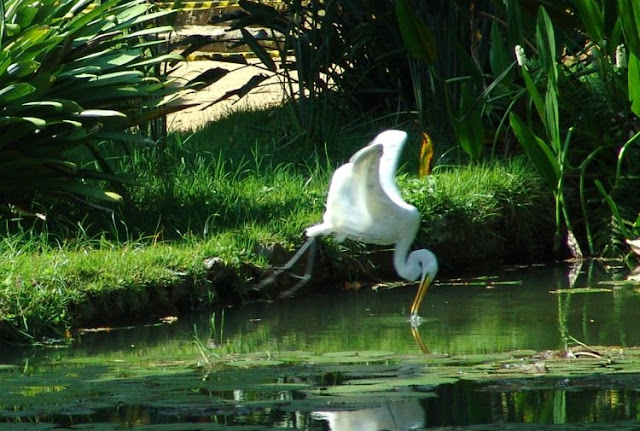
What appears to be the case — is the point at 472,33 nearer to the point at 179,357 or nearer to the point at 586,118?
the point at 586,118

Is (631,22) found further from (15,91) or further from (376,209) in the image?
(15,91)

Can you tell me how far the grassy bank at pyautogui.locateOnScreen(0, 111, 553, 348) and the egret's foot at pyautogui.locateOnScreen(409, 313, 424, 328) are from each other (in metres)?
0.97

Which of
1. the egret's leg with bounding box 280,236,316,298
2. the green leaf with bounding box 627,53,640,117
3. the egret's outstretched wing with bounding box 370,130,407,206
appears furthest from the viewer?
the green leaf with bounding box 627,53,640,117

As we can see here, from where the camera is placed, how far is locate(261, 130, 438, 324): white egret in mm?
5129

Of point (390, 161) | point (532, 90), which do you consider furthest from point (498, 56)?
point (390, 161)

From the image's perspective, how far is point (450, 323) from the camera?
6023 millimetres

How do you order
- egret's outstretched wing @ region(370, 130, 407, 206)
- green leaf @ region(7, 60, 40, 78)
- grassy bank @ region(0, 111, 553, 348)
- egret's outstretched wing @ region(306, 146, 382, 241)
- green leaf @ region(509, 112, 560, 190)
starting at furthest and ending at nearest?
1. green leaf @ region(509, 112, 560, 190)
2. green leaf @ region(7, 60, 40, 78)
3. grassy bank @ region(0, 111, 553, 348)
4. egret's outstretched wing @ region(370, 130, 407, 206)
5. egret's outstretched wing @ region(306, 146, 382, 241)

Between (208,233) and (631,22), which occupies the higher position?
(631,22)

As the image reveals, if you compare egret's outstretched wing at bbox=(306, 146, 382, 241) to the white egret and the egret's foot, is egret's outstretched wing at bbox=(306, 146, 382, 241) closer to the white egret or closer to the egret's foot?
the white egret

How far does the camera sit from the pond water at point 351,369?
4035 millimetres

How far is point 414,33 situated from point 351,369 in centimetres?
378

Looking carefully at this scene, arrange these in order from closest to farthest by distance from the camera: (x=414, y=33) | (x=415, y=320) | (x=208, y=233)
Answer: (x=415, y=320)
(x=208, y=233)
(x=414, y=33)

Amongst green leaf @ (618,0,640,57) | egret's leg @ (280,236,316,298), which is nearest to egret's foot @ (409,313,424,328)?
egret's leg @ (280,236,316,298)

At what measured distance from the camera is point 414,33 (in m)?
8.08
